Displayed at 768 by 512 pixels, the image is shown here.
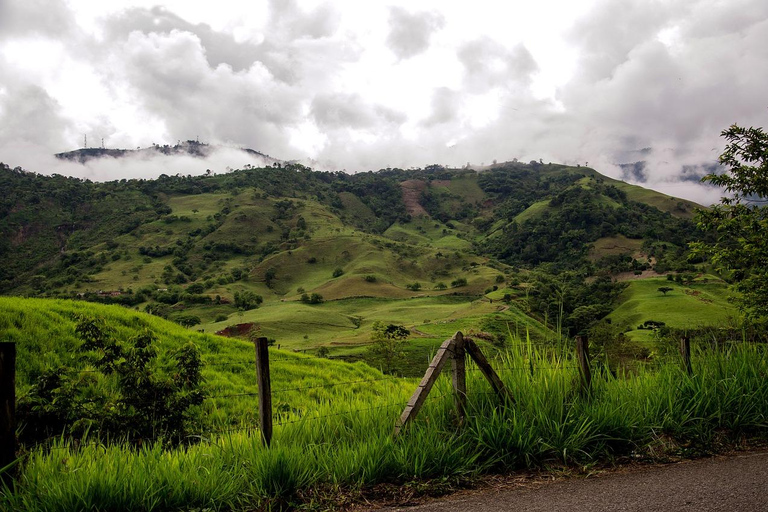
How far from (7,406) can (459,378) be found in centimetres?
452

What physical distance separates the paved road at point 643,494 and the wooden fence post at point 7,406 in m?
3.46

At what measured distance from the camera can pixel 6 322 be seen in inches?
495

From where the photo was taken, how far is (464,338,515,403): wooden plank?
5801 millimetres

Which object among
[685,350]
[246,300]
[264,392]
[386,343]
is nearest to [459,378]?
[264,392]

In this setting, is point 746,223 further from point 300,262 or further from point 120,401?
point 300,262

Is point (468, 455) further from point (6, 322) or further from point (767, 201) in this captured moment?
point (6, 322)

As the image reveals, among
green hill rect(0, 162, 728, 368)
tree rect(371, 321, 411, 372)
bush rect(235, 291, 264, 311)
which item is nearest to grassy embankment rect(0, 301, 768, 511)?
tree rect(371, 321, 411, 372)

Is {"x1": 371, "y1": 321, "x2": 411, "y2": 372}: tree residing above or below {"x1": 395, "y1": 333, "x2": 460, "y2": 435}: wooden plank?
below

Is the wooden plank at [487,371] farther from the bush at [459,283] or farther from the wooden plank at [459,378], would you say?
the bush at [459,283]

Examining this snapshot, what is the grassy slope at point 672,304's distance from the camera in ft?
250

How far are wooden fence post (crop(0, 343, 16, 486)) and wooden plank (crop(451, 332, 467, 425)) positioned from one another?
14.4ft

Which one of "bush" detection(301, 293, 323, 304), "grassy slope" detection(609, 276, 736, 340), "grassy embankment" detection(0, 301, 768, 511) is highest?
"grassy embankment" detection(0, 301, 768, 511)

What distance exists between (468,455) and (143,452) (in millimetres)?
3662

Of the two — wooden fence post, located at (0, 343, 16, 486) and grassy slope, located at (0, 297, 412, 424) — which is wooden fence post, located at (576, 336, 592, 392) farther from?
wooden fence post, located at (0, 343, 16, 486)
